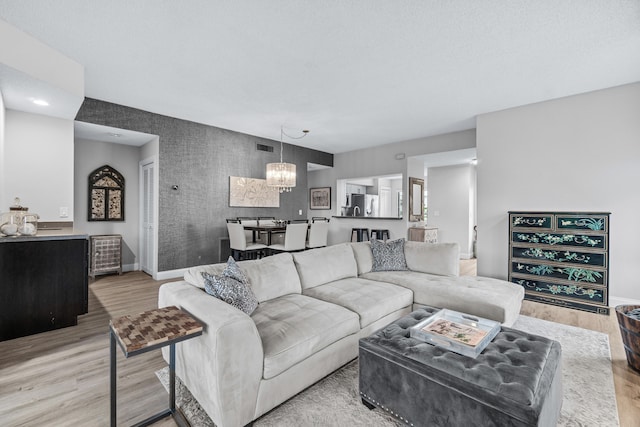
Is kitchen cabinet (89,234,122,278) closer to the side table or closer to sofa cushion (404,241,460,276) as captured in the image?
the side table

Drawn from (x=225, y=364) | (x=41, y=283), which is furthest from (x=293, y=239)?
(x=225, y=364)

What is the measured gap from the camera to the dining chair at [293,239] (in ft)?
16.5

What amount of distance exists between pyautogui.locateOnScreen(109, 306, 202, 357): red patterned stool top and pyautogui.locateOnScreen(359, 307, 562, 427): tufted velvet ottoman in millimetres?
1026

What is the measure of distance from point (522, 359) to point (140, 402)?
89.3 inches

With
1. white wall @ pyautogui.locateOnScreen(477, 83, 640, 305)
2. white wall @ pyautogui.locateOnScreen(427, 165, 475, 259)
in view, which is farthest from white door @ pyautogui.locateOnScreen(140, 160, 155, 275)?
white wall @ pyautogui.locateOnScreen(427, 165, 475, 259)

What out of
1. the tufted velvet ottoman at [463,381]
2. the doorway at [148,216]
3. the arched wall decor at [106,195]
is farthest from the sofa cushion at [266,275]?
the arched wall decor at [106,195]

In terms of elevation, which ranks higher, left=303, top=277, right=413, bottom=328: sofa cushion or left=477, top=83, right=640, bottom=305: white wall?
left=477, top=83, right=640, bottom=305: white wall

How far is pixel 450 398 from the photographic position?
4.55ft

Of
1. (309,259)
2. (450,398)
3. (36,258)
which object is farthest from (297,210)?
(450,398)

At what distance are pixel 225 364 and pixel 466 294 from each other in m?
2.19

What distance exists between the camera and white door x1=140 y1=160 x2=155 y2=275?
5070mm

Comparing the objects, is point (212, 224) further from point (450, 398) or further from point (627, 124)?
point (627, 124)

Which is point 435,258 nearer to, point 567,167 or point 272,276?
point 272,276

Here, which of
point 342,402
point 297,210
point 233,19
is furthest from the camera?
point 297,210
